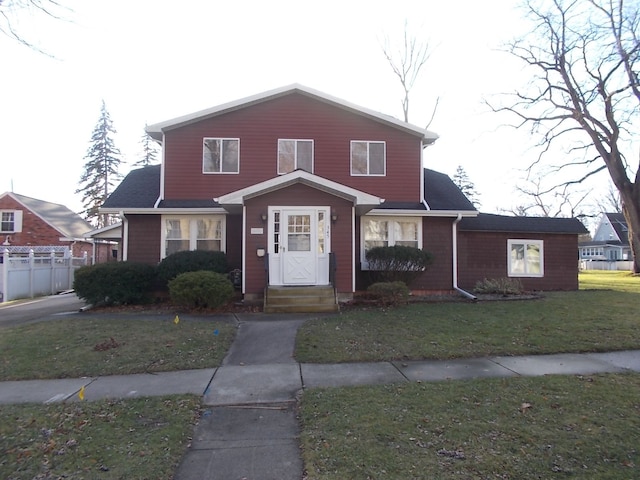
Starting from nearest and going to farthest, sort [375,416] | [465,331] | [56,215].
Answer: [375,416] < [465,331] < [56,215]

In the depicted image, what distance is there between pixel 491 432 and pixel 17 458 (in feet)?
14.4

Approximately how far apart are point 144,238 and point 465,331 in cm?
1012

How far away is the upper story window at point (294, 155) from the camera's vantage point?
14.3 meters

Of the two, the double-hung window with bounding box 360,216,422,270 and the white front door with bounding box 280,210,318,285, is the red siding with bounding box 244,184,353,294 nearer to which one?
the white front door with bounding box 280,210,318,285

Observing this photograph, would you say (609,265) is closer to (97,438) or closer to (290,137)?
(290,137)

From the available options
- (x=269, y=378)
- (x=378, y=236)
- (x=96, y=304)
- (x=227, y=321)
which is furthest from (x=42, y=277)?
(x=269, y=378)

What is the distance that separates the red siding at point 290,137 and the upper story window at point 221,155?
157 mm

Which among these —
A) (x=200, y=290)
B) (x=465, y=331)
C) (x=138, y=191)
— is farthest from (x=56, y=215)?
(x=465, y=331)

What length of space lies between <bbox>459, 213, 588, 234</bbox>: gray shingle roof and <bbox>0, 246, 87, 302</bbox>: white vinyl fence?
57.9 feet

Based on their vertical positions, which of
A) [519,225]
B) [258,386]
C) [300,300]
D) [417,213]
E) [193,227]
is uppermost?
[417,213]

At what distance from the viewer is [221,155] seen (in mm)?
14156

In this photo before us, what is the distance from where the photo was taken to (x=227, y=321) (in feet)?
31.3

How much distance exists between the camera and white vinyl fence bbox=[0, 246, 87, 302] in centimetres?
1656

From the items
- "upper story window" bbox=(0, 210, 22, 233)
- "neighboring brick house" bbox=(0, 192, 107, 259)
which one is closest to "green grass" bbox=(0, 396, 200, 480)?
"neighboring brick house" bbox=(0, 192, 107, 259)
